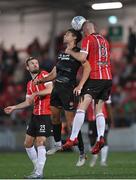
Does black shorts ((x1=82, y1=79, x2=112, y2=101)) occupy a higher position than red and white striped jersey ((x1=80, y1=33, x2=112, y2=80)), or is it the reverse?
red and white striped jersey ((x1=80, y1=33, x2=112, y2=80))

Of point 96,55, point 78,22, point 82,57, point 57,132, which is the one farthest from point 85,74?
point 57,132

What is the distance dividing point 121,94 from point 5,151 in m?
4.66

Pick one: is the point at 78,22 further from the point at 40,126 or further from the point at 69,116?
the point at 40,126

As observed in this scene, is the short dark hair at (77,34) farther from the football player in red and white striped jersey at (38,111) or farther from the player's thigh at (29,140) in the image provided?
the player's thigh at (29,140)

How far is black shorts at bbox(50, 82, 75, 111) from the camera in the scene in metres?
15.5

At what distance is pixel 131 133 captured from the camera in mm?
27156

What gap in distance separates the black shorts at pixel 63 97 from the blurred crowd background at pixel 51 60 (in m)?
12.2

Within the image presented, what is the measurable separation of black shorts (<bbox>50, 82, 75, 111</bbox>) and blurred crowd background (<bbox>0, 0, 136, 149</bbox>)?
12.2 m

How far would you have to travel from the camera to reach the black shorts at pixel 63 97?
15.5 meters

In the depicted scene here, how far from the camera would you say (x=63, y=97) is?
15.5 metres

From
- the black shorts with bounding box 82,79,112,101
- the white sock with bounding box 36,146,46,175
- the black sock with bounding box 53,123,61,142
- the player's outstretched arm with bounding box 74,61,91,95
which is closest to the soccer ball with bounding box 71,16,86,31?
the player's outstretched arm with bounding box 74,61,91,95

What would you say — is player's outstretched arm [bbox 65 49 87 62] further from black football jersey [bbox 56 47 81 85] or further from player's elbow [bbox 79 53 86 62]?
black football jersey [bbox 56 47 81 85]

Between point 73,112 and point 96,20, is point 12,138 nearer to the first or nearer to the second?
point 96,20

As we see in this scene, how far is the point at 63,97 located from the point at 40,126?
4.18ft
